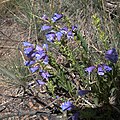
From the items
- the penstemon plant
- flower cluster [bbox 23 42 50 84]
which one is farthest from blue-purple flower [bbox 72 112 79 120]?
flower cluster [bbox 23 42 50 84]

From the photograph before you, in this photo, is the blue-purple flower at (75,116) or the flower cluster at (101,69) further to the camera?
the blue-purple flower at (75,116)

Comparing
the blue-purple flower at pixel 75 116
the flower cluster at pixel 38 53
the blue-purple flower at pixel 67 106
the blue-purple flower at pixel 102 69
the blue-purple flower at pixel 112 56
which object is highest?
the flower cluster at pixel 38 53

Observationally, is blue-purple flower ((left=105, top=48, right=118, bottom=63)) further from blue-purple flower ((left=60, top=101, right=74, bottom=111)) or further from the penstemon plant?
blue-purple flower ((left=60, top=101, right=74, bottom=111))

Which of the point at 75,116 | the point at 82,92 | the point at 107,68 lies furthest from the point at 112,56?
the point at 75,116

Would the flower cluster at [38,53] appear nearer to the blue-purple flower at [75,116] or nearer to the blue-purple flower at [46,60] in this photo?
the blue-purple flower at [46,60]

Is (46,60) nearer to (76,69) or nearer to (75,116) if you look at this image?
(76,69)

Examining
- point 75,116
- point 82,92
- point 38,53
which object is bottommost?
point 75,116

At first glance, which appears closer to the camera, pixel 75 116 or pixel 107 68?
pixel 107 68

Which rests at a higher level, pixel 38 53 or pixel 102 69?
pixel 38 53

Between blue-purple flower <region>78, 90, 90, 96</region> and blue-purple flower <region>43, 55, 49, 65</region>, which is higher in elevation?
blue-purple flower <region>43, 55, 49, 65</region>

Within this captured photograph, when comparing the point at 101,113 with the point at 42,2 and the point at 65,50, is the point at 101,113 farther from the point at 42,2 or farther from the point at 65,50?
the point at 42,2

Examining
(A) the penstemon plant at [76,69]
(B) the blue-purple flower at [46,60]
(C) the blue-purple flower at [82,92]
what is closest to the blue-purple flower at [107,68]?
(A) the penstemon plant at [76,69]
